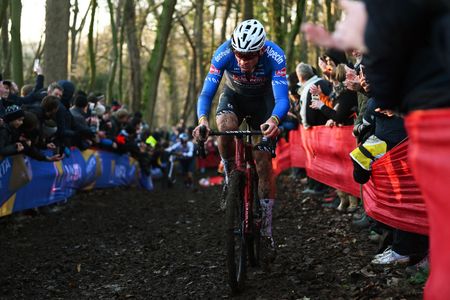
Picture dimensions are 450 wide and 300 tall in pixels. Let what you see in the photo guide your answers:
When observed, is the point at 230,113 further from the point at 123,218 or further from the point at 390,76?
the point at 123,218

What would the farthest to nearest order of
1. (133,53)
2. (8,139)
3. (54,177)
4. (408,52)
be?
(133,53), (54,177), (8,139), (408,52)

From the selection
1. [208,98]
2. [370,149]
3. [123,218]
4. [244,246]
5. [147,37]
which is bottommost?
[123,218]

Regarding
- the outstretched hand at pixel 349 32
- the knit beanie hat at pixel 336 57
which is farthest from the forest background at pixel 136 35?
the outstretched hand at pixel 349 32

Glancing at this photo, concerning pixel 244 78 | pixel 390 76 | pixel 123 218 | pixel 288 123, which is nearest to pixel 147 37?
pixel 288 123

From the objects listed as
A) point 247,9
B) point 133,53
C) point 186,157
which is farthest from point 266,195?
point 133,53

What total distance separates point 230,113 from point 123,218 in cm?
540

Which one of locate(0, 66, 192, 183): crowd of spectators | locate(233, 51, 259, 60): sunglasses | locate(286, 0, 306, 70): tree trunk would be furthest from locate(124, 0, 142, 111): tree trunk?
locate(233, 51, 259, 60): sunglasses

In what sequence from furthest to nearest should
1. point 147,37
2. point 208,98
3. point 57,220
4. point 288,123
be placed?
point 147,37 → point 288,123 → point 57,220 → point 208,98

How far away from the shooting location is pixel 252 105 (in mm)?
6340

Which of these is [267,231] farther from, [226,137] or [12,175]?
[12,175]

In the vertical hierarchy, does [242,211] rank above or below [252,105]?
below

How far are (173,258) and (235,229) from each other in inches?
79.1

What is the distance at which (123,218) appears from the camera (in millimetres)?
10805

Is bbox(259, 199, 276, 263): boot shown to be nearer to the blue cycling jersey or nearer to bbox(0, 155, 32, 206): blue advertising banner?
the blue cycling jersey
